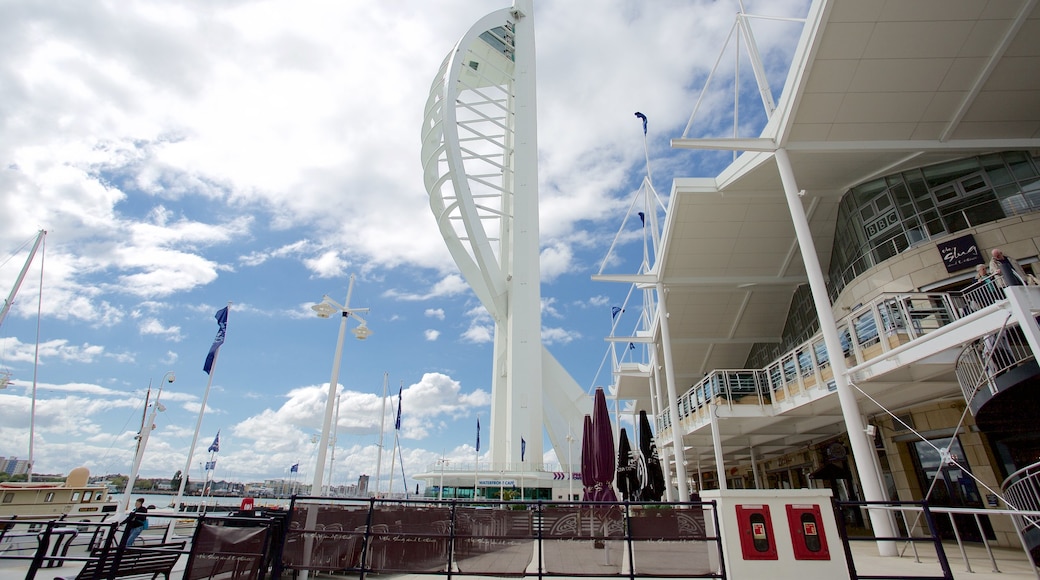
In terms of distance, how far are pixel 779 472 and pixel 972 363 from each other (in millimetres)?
19268

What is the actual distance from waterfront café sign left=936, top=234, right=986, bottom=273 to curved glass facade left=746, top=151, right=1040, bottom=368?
44 centimetres

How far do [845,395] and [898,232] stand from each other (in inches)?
241

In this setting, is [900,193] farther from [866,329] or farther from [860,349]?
[860,349]

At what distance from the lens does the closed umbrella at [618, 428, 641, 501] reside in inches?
695

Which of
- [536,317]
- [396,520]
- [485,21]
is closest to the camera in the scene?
[396,520]

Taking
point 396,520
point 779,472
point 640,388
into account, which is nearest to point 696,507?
point 396,520

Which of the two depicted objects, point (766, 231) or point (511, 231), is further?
point (511, 231)

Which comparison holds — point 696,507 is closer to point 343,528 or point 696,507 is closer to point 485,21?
point 343,528

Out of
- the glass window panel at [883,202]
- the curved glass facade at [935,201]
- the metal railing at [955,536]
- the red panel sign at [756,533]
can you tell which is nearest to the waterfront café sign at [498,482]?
the metal railing at [955,536]

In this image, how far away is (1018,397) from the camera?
6.71m

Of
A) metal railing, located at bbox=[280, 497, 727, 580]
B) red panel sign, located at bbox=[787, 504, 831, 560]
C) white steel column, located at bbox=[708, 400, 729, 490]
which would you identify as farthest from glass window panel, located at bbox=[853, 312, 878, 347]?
metal railing, located at bbox=[280, 497, 727, 580]

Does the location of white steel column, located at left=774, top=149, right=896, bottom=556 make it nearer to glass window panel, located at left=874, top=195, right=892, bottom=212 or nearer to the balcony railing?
the balcony railing

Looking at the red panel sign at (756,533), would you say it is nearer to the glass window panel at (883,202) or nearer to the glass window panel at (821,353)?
the glass window panel at (821,353)

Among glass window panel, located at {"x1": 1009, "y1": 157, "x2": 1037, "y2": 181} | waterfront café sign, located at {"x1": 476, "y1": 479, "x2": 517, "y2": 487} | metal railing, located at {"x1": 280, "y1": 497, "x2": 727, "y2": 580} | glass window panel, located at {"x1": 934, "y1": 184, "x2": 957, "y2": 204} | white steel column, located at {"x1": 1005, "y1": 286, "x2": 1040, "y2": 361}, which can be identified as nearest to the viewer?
metal railing, located at {"x1": 280, "y1": 497, "x2": 727, "y2": 580}
